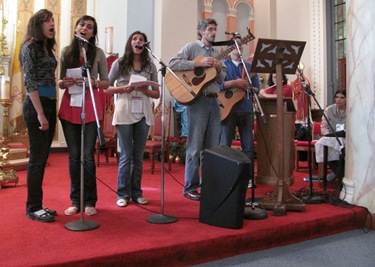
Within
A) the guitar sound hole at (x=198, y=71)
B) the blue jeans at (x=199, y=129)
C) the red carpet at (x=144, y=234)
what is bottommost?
the red carpet at (x=144, y=234)

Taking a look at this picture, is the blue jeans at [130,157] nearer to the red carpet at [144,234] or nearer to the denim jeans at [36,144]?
the red carpet at [144,234]

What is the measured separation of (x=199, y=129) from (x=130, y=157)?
634mm

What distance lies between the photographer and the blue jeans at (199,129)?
319 centimetres

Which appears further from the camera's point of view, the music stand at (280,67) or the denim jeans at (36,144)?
the music stand at (280,67)

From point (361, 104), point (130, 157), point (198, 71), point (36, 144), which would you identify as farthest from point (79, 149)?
point (361, 104)

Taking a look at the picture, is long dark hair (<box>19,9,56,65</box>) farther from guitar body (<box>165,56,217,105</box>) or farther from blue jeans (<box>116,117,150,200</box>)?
guitar body (<box>165,56,217,105</box>)

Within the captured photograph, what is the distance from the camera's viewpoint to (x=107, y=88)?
2.86 m

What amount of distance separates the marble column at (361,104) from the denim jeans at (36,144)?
2422 mm

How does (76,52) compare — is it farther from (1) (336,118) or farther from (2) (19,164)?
(2) (19,164)

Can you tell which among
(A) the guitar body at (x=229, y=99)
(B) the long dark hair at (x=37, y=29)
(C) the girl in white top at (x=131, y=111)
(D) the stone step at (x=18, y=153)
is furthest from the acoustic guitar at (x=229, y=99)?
(D) the stone step at (x=18, y=153)

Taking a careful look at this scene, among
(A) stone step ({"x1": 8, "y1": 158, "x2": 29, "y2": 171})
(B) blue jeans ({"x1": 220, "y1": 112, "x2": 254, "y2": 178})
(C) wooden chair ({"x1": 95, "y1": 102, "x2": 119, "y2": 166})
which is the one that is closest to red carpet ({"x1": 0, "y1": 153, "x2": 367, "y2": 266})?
(B) blue jeans ({"x1": 220, "y1": 112, "x2": 254, "y2": 178})

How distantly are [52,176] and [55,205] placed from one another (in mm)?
1713

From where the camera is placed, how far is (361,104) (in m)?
3.14

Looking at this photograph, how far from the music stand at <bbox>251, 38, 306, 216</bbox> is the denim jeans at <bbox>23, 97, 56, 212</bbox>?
157 centimetres
